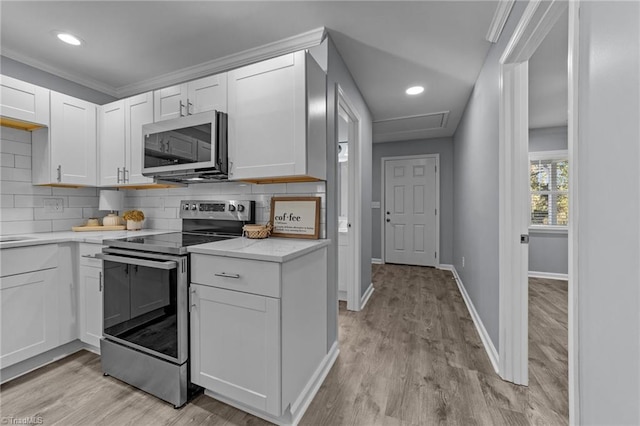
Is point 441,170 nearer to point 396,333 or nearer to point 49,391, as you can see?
point 396,333

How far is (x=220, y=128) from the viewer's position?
1834 millimetres

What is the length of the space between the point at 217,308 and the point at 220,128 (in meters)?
1.18

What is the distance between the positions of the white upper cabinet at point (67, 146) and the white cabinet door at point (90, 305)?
886 mm

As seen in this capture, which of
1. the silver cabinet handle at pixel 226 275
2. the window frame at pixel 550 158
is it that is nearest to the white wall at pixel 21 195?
the silver cabinet handle at pixel 226 275

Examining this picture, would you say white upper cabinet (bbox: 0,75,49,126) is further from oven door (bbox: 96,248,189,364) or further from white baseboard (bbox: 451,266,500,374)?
white baseboard (bbox: 451,266,500,374)

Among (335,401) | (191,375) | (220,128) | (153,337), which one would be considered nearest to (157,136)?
(220,128)

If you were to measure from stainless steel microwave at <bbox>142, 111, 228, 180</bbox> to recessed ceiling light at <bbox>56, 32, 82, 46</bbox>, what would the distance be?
732 millimetres

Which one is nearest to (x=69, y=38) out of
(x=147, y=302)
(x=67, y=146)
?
(x=67, y=146)

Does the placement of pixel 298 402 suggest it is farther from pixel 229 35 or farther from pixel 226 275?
pixel 229 35

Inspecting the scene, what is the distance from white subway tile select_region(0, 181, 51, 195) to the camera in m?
2.14

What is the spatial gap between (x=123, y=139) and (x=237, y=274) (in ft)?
6.23

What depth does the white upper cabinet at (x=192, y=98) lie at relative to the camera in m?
1.88

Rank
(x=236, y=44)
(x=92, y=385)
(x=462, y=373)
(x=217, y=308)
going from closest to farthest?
(x=217, y=308) < (x=92, y=385) < (x=462, y=373) < (x=236, y=44)

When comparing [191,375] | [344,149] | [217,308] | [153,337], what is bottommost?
[191,375]
